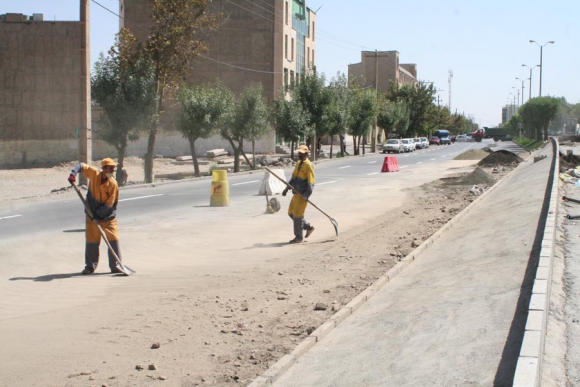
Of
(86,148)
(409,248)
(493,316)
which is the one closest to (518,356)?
(493,316)

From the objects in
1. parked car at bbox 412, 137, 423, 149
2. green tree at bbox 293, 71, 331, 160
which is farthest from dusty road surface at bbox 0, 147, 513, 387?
parked car at bbox 412, 137, 423, 149

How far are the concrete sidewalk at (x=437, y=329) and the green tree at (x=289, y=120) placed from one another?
1449 inches

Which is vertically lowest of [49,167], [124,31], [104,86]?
[49,167]

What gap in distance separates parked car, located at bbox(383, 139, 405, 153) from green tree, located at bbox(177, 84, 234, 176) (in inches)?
1310

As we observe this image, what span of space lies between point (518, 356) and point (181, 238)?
923cm

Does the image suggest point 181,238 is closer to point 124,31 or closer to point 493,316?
point 493,316

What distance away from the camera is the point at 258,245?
A: 12.7m

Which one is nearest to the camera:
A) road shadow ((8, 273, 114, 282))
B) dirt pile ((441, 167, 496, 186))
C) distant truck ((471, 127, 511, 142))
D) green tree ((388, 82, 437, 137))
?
road shadow ((8, 273, 114, 282))

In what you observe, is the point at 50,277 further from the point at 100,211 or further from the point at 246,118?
the point at 246,118

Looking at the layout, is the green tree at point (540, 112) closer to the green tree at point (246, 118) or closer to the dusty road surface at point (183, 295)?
the green tree at point (246, 118)

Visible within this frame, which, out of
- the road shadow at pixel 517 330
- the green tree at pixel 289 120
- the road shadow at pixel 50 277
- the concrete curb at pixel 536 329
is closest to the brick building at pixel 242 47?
the green tree at pixel 289 120

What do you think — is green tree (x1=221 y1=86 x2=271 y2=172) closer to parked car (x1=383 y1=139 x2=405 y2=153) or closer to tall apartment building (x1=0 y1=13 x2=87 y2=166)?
tall apartment building (x1=0 y1=13 x2=87 y2=166)

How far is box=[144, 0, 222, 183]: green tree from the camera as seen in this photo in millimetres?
30203

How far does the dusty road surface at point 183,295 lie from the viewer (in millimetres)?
5938
